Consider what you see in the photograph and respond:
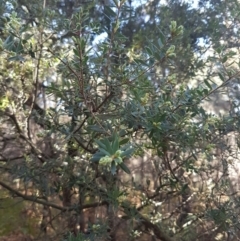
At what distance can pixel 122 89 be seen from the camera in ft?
6.30

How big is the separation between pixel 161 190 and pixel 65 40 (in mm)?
1845

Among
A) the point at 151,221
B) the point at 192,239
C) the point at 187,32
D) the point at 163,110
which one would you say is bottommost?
the point at 192,239

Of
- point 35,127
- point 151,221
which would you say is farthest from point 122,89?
point 35,127

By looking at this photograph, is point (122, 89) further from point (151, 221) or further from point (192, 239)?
point (192, 239)

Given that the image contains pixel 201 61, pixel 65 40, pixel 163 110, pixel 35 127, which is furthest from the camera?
pixel 35 127

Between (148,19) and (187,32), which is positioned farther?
(148,19)

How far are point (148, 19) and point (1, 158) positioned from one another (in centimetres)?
224

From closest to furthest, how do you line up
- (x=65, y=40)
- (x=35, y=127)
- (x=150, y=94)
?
(x=150, y=94)
(x=65, y=40)
(x=35, y=127)

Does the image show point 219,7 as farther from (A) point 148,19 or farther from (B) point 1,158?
(B) point 1,158

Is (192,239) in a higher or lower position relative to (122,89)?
lower

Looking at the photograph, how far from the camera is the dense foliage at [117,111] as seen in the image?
1.74 m

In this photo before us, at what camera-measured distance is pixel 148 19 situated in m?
4.02

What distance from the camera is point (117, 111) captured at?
1.90m

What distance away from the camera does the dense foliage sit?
68.6 inches
